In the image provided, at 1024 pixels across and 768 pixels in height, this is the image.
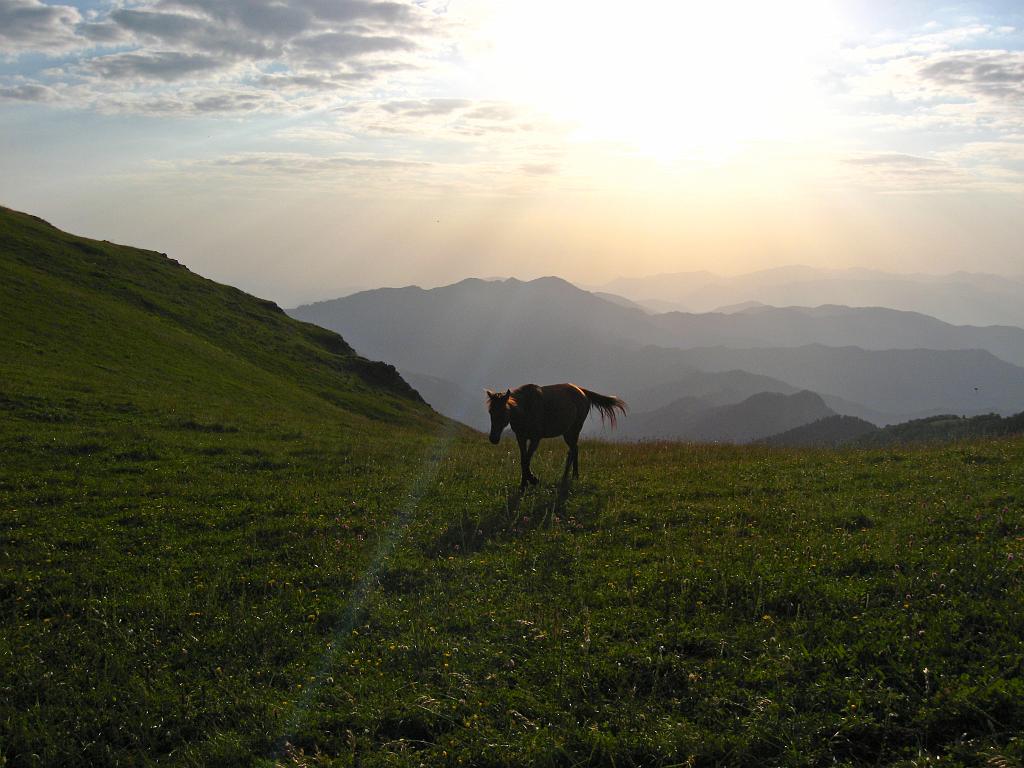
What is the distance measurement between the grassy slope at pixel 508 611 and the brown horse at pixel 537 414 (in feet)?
3.68

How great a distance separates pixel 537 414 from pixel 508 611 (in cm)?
837

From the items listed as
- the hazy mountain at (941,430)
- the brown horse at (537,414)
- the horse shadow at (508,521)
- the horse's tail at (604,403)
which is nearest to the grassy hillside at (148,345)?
the brown horse at (537,414)

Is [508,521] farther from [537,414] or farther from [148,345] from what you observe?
[148,345]

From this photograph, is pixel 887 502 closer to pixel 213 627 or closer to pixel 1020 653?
pixel 1020 653

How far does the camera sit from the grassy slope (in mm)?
7477

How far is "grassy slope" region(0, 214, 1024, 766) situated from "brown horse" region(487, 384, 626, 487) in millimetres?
1123

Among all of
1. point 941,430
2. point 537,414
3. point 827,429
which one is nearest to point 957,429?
point 941,430

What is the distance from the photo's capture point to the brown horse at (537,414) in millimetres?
17375

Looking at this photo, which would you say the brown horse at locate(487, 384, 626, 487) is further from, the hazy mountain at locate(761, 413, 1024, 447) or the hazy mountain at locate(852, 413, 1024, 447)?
the hazy mountain at locate(852, 413, 1024, 447)

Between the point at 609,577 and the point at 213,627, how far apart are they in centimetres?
612


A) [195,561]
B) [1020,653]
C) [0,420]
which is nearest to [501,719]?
[1020,653]

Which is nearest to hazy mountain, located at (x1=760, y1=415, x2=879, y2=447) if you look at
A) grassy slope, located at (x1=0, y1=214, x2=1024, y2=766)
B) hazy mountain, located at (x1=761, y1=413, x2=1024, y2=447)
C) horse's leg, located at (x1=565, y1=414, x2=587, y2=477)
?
hazy mountain, located at (x1=761, y1=413, x2=1024, y2=447)

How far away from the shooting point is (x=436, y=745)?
752cm

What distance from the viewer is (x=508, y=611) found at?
10.4 m
